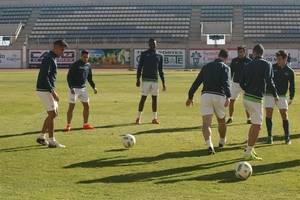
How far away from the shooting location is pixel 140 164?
9.59 m

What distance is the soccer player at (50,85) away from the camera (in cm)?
1123

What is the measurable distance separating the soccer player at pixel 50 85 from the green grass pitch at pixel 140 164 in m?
0.36

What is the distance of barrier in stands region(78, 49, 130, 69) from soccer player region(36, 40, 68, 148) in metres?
59.1

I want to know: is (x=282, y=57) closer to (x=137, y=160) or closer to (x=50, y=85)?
(x=137, y=160)

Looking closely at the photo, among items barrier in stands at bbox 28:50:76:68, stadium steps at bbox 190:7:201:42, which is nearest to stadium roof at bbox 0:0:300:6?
stadium steps at bbox 190:7:201:42

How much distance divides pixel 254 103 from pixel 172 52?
60.0 m

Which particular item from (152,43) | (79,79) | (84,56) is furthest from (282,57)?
(79,79)

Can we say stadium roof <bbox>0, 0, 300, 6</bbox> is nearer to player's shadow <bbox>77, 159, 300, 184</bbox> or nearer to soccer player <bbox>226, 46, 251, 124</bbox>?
soccer player <bbox>226, 46, 251, 124</bbox>

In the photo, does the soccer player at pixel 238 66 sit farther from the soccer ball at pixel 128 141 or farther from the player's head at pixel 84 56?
the soccer ball at pixel 128 141

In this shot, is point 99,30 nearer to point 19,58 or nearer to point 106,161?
point 19,58

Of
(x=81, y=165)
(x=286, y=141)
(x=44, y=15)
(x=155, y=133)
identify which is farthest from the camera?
(x=44, y=15)

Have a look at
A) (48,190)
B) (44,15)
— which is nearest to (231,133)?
(48,190)

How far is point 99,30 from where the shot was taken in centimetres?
7606

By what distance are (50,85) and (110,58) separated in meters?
60.2
